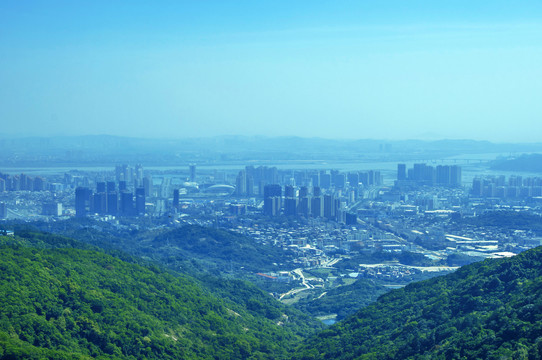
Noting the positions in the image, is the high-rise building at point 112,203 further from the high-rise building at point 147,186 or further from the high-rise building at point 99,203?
the high-rise building at point 147,186

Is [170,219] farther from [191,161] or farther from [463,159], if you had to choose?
[463,159]

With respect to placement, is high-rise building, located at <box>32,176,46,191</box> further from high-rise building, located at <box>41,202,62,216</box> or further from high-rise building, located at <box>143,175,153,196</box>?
high-rise building, located at <box>41,202,62,216</box>

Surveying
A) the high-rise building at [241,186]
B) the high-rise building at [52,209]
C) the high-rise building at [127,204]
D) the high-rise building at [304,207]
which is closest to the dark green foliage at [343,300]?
the high-rise building at [304,207]

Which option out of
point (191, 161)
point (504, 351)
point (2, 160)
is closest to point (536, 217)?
point (504, 351)

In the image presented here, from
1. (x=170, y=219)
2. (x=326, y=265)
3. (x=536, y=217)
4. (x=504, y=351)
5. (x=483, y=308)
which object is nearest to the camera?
(x=504, y=351)

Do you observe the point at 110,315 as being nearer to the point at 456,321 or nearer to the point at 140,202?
the point at 456,321

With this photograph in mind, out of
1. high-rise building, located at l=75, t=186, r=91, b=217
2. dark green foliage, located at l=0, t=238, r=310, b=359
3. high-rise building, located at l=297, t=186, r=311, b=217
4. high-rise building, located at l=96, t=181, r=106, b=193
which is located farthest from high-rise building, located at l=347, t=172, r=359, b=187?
dark green foliage, located at l=0, t=238, r=310, b=359
